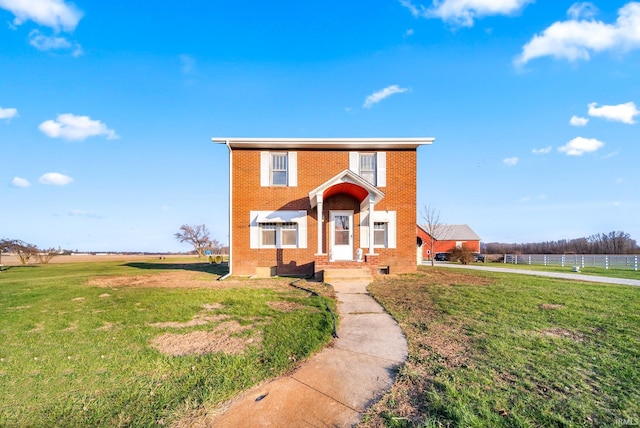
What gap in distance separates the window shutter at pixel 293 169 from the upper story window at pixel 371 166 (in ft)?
8.91

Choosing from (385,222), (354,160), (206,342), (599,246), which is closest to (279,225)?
(354,160)

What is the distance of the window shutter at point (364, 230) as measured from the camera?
50.4 feet

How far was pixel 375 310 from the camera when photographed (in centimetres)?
753

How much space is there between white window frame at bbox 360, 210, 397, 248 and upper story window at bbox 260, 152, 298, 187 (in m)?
3.84

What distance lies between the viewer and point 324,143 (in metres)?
15.2

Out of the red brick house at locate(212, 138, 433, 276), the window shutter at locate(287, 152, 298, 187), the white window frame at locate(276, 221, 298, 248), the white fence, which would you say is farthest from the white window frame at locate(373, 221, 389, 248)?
the white fence

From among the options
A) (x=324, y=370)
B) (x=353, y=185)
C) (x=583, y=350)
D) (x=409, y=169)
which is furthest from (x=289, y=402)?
(x=409, y=169)

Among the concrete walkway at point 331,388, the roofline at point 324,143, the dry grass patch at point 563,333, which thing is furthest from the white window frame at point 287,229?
the dry grass patch at point 563,333

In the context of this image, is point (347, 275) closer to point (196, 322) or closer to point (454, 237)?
point (196, 322)

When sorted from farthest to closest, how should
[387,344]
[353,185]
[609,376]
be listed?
[353,185], [387,344], [609,376]

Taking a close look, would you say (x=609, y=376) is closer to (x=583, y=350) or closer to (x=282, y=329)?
(x=583, y=350)

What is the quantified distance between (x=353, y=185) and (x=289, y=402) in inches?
437

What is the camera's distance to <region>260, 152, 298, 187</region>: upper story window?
50.8ft

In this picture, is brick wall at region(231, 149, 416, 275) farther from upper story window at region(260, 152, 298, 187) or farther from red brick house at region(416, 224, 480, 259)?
red brick house at region(416, 224, 480, 259)
